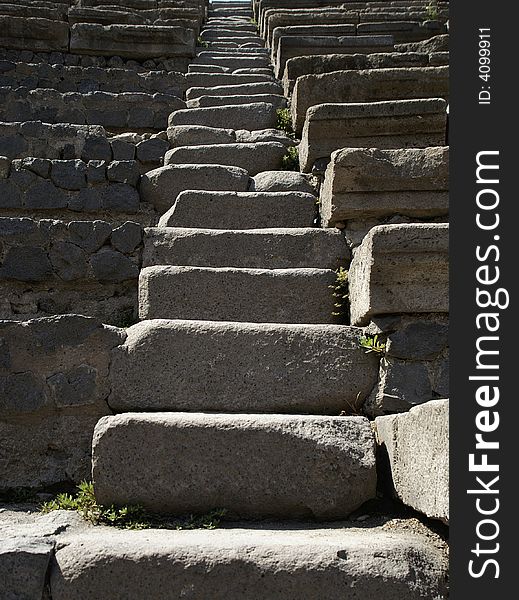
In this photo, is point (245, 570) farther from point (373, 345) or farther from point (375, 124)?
point (375, 124)

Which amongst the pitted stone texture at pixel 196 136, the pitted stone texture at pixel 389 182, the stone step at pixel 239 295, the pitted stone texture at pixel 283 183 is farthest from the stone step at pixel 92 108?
the stone step at pixel 239 295

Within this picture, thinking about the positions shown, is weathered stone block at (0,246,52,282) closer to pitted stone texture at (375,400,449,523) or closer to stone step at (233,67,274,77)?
pitted stone texture at (375,400,449,523)

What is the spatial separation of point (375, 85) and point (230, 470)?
3.16 metres

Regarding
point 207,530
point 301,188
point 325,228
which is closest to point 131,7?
point 301,188

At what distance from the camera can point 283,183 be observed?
4148 mm

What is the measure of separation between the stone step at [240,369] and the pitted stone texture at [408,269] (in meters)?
0.20

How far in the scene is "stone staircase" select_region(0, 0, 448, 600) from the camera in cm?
195

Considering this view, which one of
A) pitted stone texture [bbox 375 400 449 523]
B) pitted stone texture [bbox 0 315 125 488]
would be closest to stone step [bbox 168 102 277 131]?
pitted stone texture [bbox 0 315 125 488]

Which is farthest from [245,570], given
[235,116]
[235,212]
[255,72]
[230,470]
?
[255,72]

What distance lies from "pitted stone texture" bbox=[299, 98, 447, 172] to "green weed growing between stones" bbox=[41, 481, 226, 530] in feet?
7.93

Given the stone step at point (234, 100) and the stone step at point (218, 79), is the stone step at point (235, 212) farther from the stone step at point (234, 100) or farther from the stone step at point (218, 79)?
the stone step at point (218, 79)

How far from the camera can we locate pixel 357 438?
2.39 m

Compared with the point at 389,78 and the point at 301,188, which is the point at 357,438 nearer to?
the point at 301,188

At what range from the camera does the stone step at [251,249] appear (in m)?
3.43
